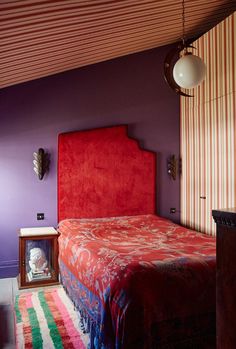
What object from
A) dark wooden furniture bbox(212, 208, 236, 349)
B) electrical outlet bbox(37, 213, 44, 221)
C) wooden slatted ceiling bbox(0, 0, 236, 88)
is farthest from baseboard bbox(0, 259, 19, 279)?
dark wooden furniture bbox(212, 208, 236, 349)

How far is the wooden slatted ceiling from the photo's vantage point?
2312 millimetres

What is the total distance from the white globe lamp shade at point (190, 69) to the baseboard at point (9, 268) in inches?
111

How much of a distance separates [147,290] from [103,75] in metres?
3.06

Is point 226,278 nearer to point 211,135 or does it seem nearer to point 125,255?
point 125,255

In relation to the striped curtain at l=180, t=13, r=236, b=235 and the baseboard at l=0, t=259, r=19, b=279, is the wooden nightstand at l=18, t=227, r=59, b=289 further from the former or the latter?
the striped curtain at l=180, t=13, r=236, b=235

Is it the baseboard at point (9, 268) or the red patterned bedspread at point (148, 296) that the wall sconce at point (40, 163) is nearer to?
the baseboard at point (9, 268)

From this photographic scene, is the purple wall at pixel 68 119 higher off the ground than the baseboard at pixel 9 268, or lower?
higher

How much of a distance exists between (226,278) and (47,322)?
214 cm

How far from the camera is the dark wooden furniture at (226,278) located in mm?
896

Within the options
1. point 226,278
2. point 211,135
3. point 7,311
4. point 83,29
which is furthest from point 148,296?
point 211,135

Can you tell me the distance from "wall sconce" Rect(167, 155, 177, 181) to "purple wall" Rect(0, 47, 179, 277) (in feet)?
0.23

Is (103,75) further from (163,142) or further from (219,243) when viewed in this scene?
(219,243)

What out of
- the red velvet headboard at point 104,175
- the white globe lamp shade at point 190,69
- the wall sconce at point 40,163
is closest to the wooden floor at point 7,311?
the red velvet headboard at point 104,175

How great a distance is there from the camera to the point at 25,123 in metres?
3.96
